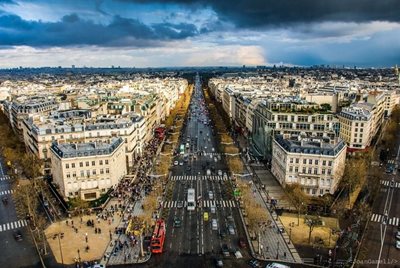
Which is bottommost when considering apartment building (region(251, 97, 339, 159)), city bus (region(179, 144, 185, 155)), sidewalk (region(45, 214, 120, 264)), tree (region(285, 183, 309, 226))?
sidewalk (region(45, 214, 120, 264))

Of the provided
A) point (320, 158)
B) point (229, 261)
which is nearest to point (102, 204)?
point (229, 261)

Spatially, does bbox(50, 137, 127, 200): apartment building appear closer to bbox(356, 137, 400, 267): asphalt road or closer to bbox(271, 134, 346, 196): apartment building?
bbox(271, 134, 346, 196): apartment building

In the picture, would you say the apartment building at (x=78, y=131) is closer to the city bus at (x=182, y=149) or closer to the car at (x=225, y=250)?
the city bus at (x=182, y=149)

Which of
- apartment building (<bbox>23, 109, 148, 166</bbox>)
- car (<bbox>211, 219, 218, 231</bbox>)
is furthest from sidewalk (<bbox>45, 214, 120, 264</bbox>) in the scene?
apartment building (<bbox>23, 109, 148, 166</bbox>)

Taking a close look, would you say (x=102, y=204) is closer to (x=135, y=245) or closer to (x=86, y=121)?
(x=135, y=245)

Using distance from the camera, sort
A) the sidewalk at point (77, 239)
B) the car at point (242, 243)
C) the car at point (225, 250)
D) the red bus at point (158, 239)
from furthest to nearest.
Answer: the car at point (242, 243)
the red bus at point (158, 239)
the sidewalk at point (77, 239)
the car at point (225, 250)

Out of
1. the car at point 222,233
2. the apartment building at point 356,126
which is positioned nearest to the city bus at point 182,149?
the apartment building at point 356,126

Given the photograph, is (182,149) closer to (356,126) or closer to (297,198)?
(356,126)
